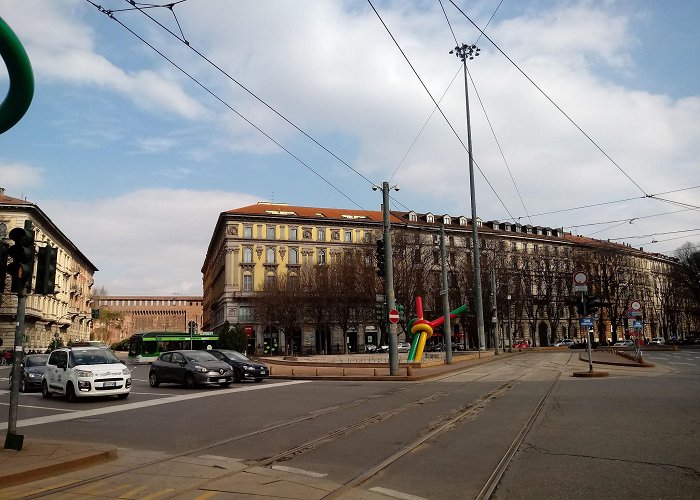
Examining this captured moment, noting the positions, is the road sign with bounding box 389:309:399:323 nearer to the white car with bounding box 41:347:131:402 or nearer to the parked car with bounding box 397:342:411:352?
the white car with bounding box 41:347:131:402

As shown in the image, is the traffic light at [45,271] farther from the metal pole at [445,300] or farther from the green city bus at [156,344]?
the green city bus at [156,344]

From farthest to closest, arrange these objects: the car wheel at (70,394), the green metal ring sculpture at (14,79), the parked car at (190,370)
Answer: the parked car at (190,370)
the car wheel at (70,394)
the green metal ring sculpture at (14,79)

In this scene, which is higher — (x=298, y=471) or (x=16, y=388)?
(x=16, y=388)

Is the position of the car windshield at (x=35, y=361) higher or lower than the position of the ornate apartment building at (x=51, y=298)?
lower

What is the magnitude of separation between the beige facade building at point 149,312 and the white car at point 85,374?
423ft

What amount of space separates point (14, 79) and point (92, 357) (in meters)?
13.8

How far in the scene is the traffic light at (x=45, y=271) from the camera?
8945 millimetres

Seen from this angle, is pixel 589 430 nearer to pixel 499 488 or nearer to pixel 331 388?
pixel 499 488

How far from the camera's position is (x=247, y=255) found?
84625mm

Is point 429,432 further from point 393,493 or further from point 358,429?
point 393,493

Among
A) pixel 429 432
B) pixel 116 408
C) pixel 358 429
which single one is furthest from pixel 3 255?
pixel 116 408

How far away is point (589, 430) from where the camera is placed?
9.83 metres

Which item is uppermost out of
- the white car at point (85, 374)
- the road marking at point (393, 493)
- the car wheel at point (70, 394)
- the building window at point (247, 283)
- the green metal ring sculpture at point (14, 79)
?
the building window at point (247, 283)

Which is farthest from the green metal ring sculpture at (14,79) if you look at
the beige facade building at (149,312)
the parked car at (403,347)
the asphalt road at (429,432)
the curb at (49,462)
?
the beige facade building at (149,312)
